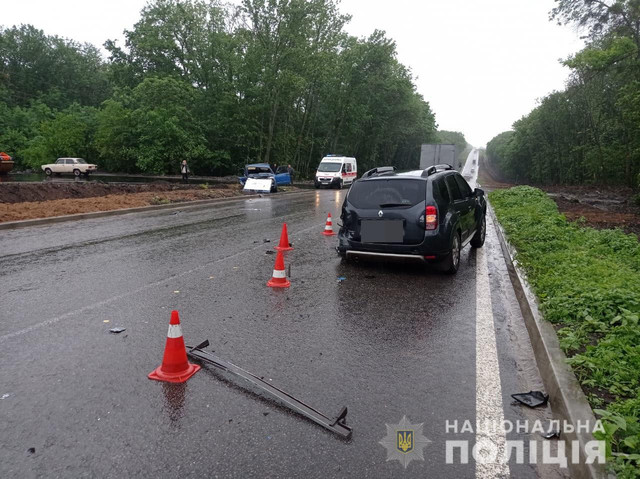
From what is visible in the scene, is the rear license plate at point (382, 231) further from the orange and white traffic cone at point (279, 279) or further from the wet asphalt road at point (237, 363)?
the orange and white traffic cone at point (279, 279)

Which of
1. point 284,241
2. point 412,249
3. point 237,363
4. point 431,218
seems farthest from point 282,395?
point 284,241

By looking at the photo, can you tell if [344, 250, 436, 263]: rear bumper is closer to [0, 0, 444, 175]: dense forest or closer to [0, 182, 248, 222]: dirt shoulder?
[0, 182, 248, 222]: dirt shoulder

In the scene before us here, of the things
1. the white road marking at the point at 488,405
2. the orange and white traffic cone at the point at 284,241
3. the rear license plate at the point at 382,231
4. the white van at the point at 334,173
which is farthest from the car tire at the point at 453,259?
the white van at the point at 334,173

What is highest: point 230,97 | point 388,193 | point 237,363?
point 230,97

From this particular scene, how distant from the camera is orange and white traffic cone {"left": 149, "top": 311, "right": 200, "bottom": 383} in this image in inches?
140

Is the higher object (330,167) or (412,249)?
(330,167)

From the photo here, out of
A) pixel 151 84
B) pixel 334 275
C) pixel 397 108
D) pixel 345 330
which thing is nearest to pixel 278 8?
pixel 151 84

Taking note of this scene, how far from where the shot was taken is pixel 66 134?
4362 centimetres

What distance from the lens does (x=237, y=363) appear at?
3791mm

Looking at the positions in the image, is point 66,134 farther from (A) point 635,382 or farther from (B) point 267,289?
(A) point 635,382

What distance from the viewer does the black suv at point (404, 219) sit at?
6637 mm

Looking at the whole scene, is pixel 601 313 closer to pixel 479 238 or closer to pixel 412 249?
pixel 412 249

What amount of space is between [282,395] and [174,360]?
3.34ft

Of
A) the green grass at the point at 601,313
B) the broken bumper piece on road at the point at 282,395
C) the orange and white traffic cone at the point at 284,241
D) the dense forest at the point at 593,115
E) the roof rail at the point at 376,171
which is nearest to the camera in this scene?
the green grass at the point at 601,313
